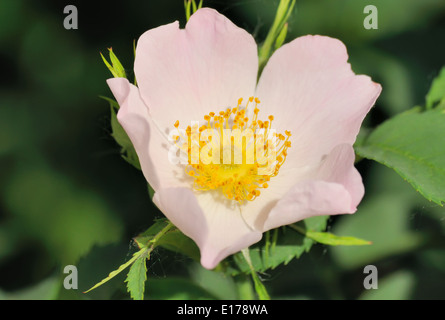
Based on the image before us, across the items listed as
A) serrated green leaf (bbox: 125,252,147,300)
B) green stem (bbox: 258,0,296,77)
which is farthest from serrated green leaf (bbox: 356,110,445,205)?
serrated green leaf (bbox: 125,252,147,300)

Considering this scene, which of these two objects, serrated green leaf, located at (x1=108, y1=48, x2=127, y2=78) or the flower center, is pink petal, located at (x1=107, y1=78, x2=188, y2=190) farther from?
the flower center

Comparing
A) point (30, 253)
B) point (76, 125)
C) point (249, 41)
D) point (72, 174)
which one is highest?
point (249, 41)

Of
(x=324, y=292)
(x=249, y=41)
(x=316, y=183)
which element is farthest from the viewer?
(x=324, y=292)

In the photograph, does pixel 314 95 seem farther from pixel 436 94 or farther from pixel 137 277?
pixel 137 277

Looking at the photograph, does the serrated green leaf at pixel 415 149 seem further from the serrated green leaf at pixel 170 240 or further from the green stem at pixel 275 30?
the serrated green leaf at pixel 170 240

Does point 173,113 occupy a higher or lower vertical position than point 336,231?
higher

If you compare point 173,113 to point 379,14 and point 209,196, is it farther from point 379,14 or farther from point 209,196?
point 379,14

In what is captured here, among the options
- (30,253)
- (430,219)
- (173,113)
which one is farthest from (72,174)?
(430,219)

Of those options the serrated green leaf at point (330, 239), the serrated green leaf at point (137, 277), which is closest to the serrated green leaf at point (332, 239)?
the serrated green leaf at point (330, 239)

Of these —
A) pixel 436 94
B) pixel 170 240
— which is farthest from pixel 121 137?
pixel 436 94
